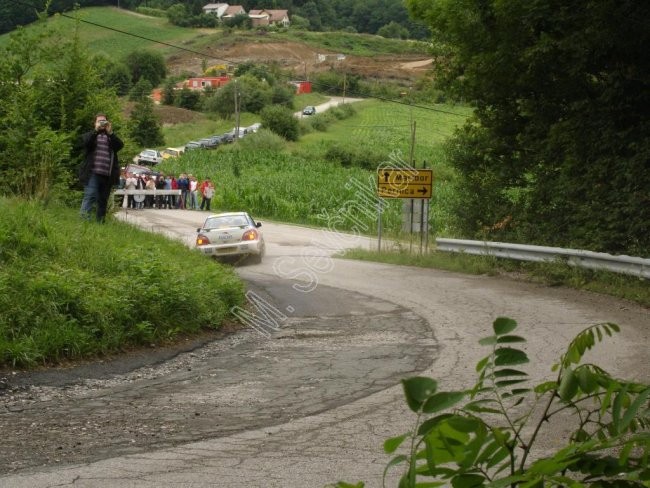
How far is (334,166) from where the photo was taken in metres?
77.8

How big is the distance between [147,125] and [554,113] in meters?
85.9

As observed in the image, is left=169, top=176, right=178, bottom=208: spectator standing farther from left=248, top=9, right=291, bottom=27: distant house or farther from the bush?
left=248, top=9, right=291, bottom=27: distant house

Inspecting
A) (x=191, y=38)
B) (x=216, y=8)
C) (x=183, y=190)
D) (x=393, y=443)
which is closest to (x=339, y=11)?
(x=216, y=8)

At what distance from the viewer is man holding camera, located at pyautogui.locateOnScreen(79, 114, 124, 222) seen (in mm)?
16750

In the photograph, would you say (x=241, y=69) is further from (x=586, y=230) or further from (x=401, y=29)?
(x=586, y=230)

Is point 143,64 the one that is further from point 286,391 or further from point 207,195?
point 286,391

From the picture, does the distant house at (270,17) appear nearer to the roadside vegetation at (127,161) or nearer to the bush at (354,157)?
the bush at (354,157)

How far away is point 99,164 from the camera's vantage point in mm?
16766

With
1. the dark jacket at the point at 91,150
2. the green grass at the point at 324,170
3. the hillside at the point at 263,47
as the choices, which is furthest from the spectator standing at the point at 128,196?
the hillside at the point at 263,47

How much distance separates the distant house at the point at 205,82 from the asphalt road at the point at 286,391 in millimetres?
118732

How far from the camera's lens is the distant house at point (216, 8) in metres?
176

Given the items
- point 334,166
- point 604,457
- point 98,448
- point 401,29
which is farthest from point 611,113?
point 401,29

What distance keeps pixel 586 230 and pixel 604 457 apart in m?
17.4

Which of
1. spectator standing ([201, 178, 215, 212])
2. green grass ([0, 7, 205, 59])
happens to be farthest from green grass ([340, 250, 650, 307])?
green grass ([0, 7, 205, 59])
